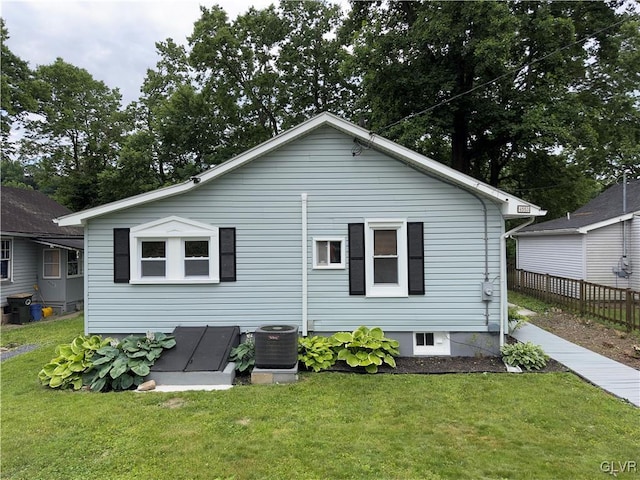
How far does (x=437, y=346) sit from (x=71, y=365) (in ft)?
21.6

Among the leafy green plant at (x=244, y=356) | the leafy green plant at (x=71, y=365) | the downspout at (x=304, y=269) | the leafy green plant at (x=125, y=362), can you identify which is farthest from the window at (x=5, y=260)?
the downspout at (x=304, y=269)

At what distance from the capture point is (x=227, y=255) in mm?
7191

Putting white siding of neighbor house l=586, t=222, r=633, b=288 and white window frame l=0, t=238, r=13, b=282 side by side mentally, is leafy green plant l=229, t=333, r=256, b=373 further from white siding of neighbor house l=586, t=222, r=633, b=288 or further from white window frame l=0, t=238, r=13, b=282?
white siding of neighbor house l=586, t=222, r=633, b=288

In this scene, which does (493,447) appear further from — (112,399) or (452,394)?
(112,399)

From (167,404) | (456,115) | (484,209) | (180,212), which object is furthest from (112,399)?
(456,115)

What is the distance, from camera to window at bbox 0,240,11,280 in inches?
458

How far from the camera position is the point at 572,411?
475cm

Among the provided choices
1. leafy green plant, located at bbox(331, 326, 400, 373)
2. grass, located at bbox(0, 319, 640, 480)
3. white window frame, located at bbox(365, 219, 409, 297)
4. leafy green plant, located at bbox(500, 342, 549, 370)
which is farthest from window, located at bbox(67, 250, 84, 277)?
leafy green plant, located at bbox(500, 342, 549, 370)

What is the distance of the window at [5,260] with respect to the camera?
38.2 ft

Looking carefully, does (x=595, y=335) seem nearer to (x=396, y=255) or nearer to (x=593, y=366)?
(x=593, y=366)

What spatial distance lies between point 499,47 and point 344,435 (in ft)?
43.9

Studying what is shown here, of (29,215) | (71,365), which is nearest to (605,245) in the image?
(71,365)

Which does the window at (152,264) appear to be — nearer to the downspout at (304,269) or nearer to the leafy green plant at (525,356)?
the downspout at (304,269)

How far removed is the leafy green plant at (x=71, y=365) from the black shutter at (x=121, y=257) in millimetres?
1304
